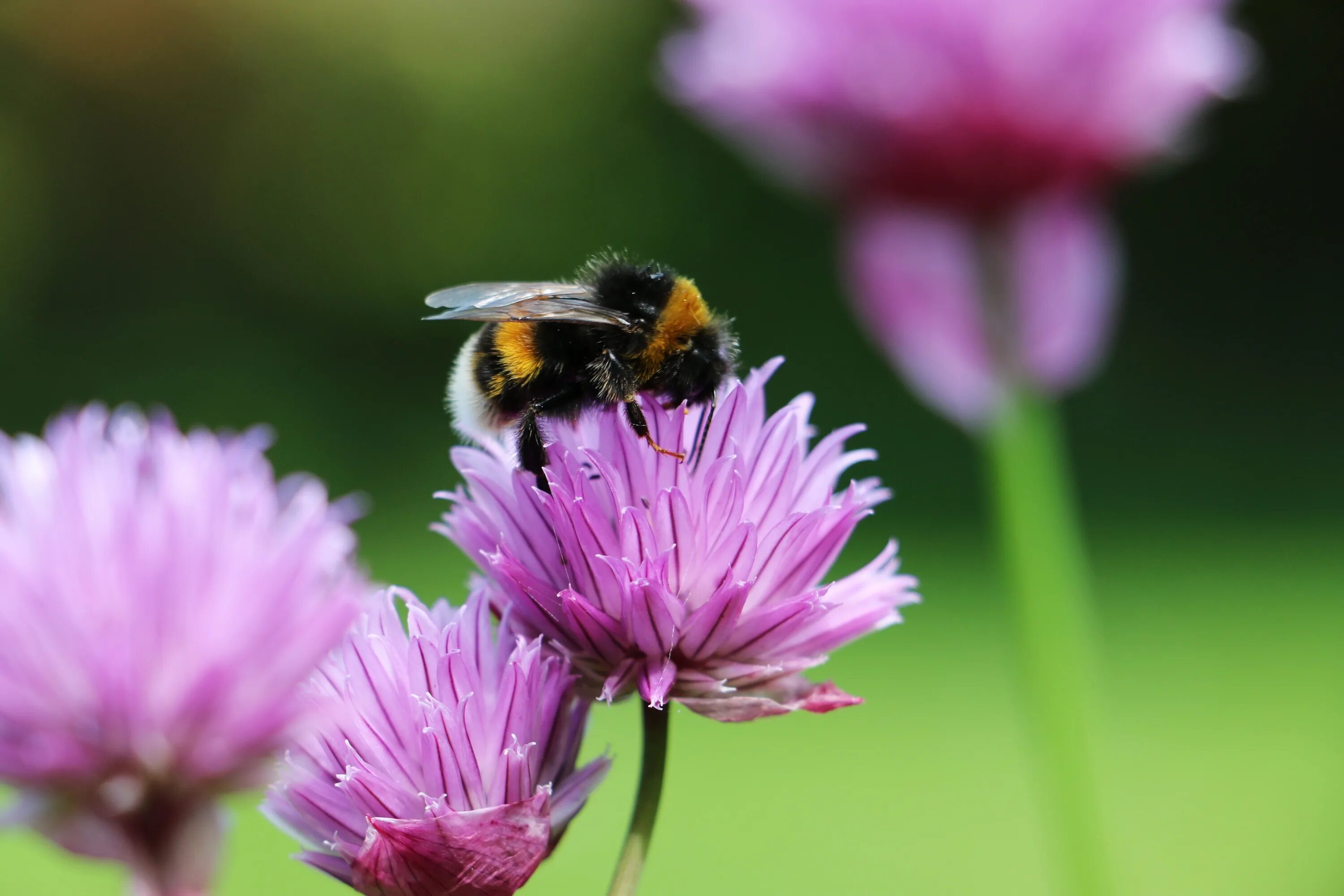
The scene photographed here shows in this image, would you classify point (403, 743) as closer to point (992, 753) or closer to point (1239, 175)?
point (992, 753)

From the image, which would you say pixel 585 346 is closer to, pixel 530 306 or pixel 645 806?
pixel 530 306

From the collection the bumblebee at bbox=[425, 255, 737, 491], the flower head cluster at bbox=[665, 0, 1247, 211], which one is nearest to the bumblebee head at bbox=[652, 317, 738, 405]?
the bumblebee at bbox=[425, 255, 737, 491]

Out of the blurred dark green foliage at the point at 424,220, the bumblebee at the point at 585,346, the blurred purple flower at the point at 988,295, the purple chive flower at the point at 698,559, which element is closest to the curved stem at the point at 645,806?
the purple chive flower at the point at 698,559

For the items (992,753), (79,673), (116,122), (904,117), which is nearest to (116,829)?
(79,673)

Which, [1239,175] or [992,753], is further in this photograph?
[1239,175]

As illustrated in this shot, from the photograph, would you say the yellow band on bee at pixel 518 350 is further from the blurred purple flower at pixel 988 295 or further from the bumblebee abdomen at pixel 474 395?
the blurred purple flower at pixel 988 295

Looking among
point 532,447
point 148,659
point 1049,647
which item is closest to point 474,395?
point 532,447

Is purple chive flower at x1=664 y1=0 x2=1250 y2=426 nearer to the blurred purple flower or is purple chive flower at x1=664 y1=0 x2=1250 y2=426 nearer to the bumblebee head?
the blurred purple flower
